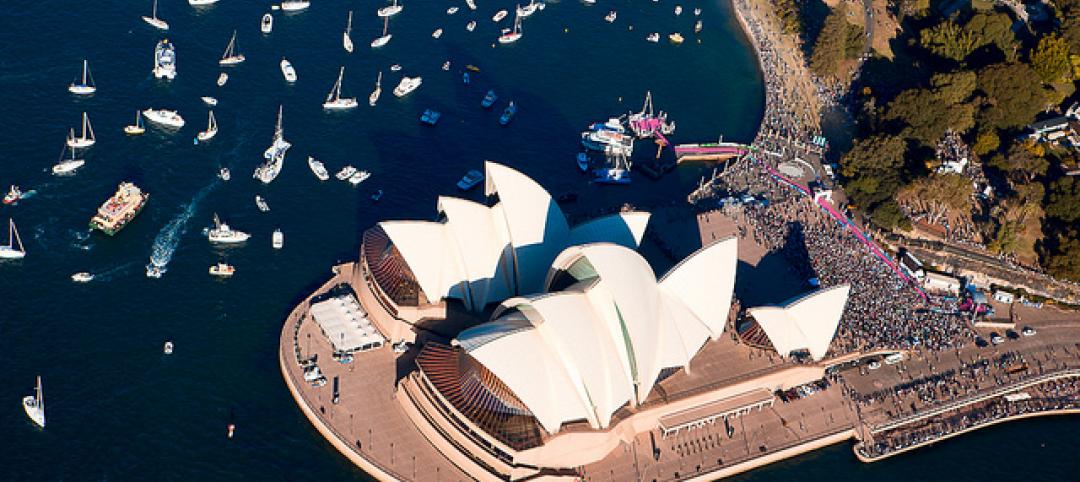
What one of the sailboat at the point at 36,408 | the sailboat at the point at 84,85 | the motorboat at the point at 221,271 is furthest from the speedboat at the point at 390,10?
the sailboat at the point at 36,408

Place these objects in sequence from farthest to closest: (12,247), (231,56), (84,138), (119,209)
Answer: (231,56), (84,138), (119,209), (12,247)

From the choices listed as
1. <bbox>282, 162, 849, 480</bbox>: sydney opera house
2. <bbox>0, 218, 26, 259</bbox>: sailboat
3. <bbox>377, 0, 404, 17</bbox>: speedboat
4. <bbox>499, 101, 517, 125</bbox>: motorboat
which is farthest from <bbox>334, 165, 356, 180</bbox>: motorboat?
<bbox>377, 0, 404, 17</bbox>: speedboat

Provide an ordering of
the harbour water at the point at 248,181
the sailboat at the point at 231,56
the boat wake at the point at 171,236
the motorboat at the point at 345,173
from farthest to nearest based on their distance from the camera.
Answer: the sailboat at the point at 231,56 → the motorboat at the point at 345,173 → the boat wake at the point at 171,236 → the harbour water at the point at 248,181

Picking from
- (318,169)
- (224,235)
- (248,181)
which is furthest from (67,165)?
(318,169)

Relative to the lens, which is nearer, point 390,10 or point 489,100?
point 489,100

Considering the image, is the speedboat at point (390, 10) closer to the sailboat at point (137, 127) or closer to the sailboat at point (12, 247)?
the sailboat at point (137, 127)

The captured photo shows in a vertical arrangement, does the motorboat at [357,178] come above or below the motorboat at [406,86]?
below

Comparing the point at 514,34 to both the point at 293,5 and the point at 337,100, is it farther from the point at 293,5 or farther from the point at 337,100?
the point at 293,5

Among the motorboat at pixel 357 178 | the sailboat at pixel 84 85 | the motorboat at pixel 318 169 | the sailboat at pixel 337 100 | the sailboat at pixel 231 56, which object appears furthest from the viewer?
the sailboat at pixel 231 56
